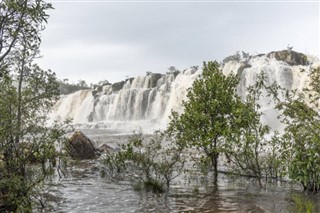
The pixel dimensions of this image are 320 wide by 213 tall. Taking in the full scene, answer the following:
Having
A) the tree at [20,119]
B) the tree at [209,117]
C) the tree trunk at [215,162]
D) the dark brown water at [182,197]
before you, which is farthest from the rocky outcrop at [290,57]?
the tree at [20,119]

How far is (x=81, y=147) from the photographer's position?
2423cm

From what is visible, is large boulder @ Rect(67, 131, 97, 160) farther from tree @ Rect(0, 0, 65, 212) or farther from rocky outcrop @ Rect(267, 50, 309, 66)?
rocky outcrop @ Rect(267, 50, 309, 66)

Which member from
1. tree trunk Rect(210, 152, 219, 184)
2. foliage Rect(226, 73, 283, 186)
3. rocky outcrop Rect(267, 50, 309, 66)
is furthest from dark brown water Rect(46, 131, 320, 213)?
rocky outcrop Rect(267, 50, 309, 66)

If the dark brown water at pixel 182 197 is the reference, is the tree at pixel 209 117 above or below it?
above

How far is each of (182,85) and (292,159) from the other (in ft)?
131

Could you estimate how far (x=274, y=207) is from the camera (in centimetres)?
1068

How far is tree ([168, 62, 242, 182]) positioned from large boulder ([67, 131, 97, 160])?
10.3 m

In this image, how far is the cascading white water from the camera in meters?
43.6

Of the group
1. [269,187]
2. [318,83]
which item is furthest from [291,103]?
[269,187]

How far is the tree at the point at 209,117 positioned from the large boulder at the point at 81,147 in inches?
405

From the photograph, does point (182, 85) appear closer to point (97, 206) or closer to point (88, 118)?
point (88, 118)

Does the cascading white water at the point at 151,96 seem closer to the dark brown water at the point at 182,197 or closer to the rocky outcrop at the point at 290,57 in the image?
the rocky outcrop at the point at 290,57

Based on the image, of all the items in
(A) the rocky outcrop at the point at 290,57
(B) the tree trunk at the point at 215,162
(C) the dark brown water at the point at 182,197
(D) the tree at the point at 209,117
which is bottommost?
(C) the dark brown water at the point at 182,197

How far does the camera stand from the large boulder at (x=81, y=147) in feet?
77.5
